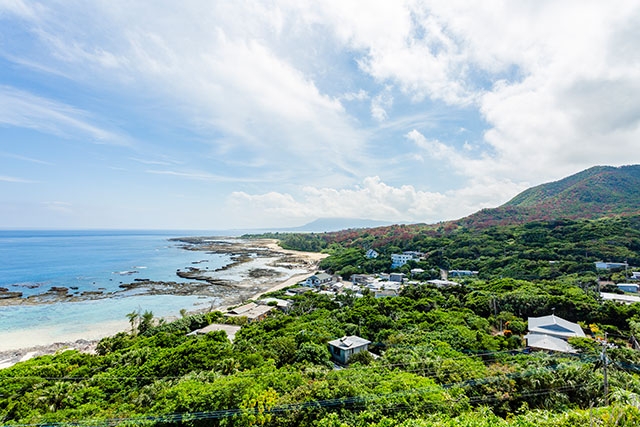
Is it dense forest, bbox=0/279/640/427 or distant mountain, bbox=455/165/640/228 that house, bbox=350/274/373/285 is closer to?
dense forest, bbox=0/279/640/427

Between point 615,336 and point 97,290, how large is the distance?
186 ft

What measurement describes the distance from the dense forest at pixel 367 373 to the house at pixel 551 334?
2.48 feet

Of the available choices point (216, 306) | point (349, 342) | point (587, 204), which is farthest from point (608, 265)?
point (587, 204)

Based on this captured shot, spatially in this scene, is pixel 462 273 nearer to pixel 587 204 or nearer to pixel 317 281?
pixel 317 281

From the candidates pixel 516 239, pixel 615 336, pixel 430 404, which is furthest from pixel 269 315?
pixel 516 239

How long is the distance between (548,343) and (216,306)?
105 feet

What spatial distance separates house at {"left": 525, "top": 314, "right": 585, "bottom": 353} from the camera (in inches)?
679

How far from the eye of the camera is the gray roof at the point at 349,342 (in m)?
17.8

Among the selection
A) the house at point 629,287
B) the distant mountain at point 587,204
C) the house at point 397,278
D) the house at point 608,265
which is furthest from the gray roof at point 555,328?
the distant mountain at point 587,204

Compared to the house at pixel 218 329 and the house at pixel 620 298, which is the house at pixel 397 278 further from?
the house at pixel 218 329

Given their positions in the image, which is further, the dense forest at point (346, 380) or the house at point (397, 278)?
the house at point (397, 278)

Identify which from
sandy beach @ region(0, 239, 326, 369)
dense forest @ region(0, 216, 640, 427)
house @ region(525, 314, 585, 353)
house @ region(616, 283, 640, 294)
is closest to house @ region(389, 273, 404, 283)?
dense forest @ region(0, 216, 640, 427)

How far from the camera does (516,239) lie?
→ 186 feet

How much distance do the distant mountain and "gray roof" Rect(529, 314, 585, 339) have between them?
6772cm
